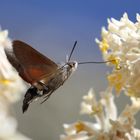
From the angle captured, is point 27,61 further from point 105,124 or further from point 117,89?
point 105,124

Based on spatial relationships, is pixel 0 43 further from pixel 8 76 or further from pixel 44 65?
pixel 44 65

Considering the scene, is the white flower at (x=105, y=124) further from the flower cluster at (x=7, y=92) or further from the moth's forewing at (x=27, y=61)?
the moth's forewing at (x=27, y=61)

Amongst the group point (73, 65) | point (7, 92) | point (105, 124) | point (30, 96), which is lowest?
point (30, 96)

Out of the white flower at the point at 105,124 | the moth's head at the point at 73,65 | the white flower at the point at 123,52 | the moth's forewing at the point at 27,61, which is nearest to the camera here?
the moth's forewing at the point at 27,61

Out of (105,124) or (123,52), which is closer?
(123,52)

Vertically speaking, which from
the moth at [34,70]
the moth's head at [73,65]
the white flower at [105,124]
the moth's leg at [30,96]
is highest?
the white flower at [105,124]

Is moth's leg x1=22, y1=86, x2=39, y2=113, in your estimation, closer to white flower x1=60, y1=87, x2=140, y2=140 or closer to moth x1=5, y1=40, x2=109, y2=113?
moth x1=5, y1=40, x2=109, y2=113

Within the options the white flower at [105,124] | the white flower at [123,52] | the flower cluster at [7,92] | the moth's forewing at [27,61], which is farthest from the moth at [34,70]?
the white flower at [105,124]

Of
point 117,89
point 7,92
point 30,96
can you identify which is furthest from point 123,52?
point 30,96
